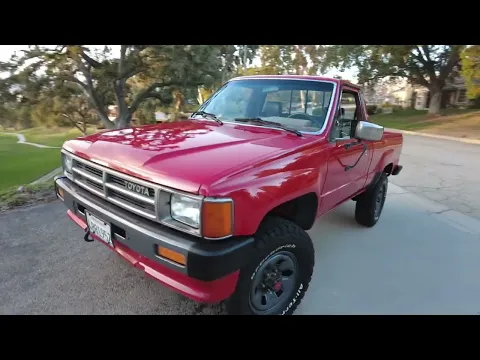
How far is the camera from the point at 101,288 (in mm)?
2721

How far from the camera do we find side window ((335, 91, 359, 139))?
316 centimetres

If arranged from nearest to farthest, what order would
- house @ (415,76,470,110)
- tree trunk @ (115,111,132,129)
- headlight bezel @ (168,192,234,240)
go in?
headlight bezel @ (168,192,234,240), tree trunk @ (115,111,132,129), house @ (415,76,470,110)

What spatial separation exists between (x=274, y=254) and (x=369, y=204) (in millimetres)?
2430

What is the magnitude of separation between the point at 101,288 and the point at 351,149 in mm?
2688

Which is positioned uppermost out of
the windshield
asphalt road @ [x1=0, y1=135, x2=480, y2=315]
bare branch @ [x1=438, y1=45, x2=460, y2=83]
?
bare branch @ [x1=438, y1=45, x2=460, y2=83]

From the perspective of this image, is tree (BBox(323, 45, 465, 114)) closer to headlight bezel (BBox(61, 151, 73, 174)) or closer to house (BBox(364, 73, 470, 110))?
house (BBox(364, 73, 470, 110))

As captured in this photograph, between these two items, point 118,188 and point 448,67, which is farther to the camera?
point 448,67

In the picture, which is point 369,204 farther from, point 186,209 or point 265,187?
point 186,209

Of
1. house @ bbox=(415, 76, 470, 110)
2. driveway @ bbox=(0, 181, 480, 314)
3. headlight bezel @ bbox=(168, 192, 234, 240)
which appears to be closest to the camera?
headlight bezel @ bbox=(168, 192, 234, 240)

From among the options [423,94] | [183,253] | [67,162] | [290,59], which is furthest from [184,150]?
[423,94]

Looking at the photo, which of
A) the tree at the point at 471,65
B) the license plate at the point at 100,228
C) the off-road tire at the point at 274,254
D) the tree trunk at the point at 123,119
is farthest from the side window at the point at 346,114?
the tree trunk at the point at 123,119

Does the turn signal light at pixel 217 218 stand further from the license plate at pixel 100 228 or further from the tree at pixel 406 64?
the tree at pixel 406 64

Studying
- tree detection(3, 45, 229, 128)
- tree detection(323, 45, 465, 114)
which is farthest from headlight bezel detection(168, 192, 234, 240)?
tree detection(323, 45, 465, 114)

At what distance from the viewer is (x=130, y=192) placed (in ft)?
6.78
